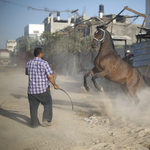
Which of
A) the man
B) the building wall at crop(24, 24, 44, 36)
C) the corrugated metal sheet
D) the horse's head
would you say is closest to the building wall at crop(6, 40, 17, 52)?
the building wall at crop(24, 24, 44, 36)

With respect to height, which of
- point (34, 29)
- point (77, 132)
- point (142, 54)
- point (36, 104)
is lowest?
point (77, 132)

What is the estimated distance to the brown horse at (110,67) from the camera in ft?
19.2

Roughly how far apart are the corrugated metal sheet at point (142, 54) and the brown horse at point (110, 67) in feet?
7.79

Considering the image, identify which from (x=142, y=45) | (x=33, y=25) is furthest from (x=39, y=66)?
(x=33, y=25)

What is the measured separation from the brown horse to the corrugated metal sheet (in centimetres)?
237

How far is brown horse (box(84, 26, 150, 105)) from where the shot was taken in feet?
19.2

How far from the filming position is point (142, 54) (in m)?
8.64

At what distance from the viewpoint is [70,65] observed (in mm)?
20641

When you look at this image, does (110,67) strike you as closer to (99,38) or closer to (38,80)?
(99,38)

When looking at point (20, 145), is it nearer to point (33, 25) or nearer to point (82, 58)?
point (82, 58)

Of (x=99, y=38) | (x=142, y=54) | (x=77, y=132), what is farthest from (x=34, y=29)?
(x=77, y=132)

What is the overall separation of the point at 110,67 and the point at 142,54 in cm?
339

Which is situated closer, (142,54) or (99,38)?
(99,38)

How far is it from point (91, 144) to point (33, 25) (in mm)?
69885
